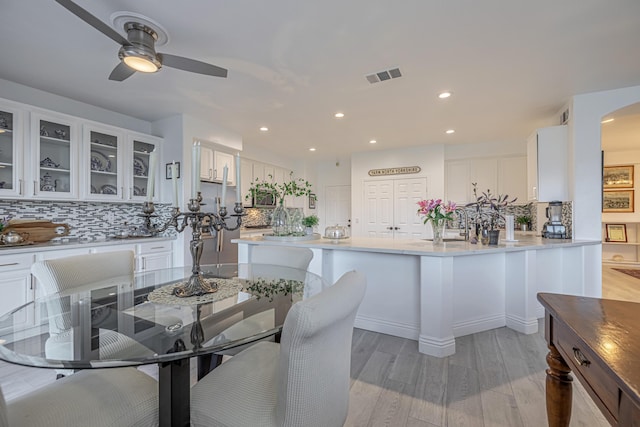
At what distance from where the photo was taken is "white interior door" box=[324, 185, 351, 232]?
23.1 feet

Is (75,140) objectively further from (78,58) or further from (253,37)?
(253,37)

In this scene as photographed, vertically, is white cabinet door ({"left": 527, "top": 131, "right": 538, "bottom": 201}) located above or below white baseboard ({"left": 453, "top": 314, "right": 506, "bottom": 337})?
above

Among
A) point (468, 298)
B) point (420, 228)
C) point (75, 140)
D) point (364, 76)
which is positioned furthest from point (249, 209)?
point (468, 298)

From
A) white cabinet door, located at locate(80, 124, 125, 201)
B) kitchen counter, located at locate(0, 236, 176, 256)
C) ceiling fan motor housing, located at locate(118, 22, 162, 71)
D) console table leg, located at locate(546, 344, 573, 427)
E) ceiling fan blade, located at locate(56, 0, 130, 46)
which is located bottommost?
console table leg, located at locate(546, 344, 573, 427)

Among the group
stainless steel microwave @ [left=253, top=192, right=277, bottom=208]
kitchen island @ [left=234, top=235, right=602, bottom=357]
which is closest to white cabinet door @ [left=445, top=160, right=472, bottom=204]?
kitchen island @ [left=234, top=235, right=602, bottom=357]

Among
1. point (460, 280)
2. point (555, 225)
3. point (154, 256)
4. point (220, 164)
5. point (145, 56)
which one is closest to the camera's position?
point (145, 56)

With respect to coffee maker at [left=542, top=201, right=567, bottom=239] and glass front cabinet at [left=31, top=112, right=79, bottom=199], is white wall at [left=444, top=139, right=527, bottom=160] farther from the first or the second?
glass front cabinet at [left=31, top=112, right=79, bottom=199]

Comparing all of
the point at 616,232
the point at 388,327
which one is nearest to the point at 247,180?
the point at 388,327

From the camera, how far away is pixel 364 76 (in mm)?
2656

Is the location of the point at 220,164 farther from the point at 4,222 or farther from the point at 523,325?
the point at 523,325

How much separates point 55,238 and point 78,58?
76.9 inches

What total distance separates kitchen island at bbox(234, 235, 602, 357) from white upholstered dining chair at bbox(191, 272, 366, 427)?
1.47 metres

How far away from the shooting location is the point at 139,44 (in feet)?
6.06

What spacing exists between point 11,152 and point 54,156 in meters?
0.33
